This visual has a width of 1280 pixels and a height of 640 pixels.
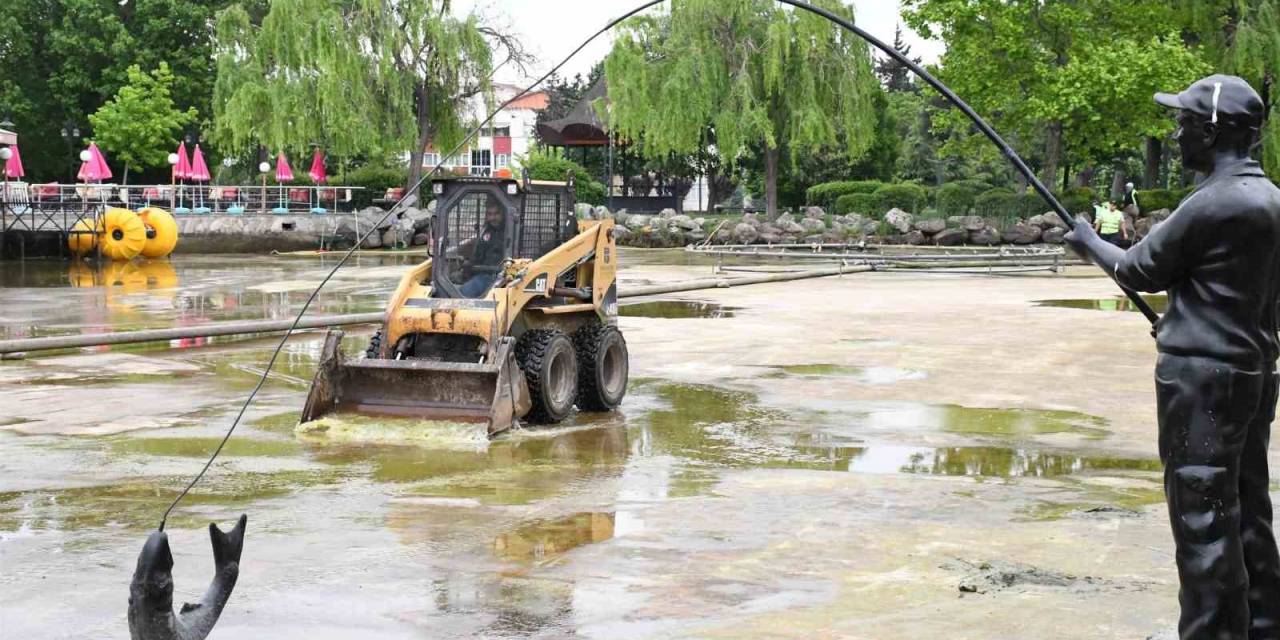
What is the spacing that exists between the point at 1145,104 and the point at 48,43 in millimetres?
40149

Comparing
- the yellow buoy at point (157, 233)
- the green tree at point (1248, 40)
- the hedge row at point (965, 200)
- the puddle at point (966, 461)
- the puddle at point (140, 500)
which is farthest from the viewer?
the hedge row at point (965, 200)

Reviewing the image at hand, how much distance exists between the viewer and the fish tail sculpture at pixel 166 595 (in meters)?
4.57

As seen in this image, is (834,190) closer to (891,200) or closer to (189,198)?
(891,200)

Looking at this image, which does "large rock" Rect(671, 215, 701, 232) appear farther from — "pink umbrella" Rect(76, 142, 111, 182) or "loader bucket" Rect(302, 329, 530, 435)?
"loader bucket" Rect(302, 329, 530, 435)

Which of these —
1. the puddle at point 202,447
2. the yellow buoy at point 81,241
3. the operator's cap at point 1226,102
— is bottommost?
the puddle at point 202,447

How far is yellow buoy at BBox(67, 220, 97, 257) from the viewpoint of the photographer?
35.4 m

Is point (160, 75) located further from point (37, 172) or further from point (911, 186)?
point (911, 186)

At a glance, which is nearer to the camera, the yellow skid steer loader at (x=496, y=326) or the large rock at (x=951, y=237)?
the yellow skid steer loader at (x=496, y=326)

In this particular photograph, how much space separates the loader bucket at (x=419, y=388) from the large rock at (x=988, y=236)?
→ 32.9 metres

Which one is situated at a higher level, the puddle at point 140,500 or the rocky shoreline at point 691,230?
the rocky shoreline at point 691,230

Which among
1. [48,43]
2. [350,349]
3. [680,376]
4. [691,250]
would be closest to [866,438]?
[680,376]

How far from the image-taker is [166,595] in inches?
182

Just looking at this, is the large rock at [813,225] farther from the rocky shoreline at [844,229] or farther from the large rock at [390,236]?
the large rock at [390,236]

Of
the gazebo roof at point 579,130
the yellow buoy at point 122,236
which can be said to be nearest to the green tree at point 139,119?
the gazebo roof at point 579,130
